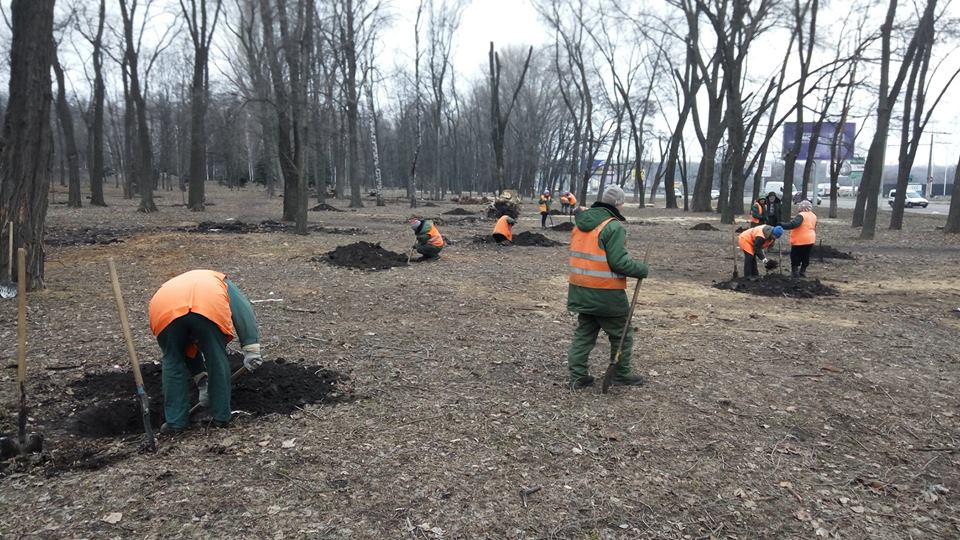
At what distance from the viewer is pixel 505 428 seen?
13.8 feet

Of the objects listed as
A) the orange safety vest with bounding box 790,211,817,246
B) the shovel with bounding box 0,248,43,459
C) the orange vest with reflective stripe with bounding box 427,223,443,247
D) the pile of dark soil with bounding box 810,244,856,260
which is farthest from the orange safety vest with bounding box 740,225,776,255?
the shovel with bounding box 0,248,43,459

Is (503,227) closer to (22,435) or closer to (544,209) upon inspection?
(544,209)

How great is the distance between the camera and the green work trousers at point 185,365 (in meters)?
3.80

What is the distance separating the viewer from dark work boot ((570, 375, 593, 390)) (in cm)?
500

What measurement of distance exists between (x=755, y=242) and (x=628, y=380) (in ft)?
19.8

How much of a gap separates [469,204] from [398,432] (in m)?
34.8

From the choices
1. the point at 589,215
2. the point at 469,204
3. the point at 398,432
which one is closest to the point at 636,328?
the point at 589,215

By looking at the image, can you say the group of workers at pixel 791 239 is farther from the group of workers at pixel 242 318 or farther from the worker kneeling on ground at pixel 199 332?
the worker kneeling on ground at pixel 199 332

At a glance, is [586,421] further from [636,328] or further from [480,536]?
[636,328]

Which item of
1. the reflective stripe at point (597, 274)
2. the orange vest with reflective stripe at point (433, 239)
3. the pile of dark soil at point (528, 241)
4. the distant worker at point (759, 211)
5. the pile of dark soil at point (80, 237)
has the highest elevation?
the distant worker at point (759, 211)

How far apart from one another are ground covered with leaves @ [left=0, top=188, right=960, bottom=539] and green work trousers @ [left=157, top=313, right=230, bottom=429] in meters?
0.15

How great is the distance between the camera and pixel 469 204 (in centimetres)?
3853

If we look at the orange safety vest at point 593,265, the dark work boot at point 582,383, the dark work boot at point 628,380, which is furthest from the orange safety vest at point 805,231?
the dark work boot at point 582,383

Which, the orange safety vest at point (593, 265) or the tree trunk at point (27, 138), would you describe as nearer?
the orange safety vest at point (593, 265)
